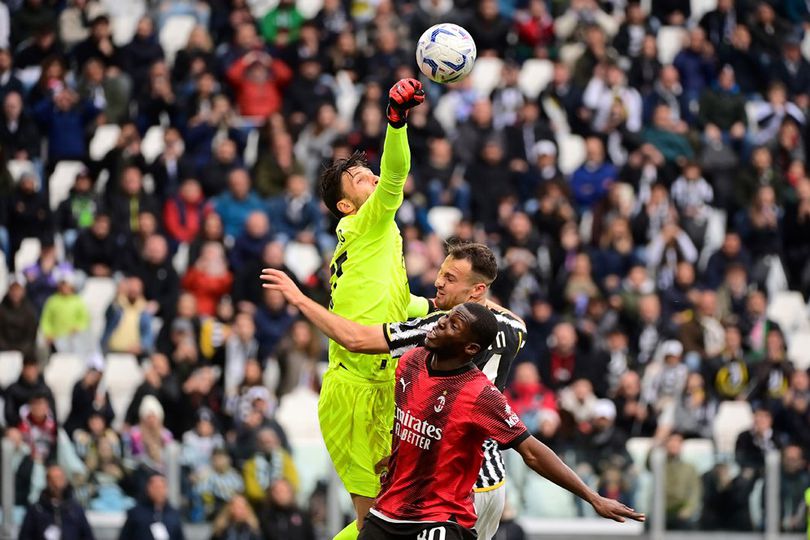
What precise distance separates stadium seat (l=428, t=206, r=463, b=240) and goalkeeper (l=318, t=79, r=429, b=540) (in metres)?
10.9

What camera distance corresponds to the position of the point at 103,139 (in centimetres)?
2250

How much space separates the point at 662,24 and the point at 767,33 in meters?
1.51

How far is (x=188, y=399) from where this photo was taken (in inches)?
720

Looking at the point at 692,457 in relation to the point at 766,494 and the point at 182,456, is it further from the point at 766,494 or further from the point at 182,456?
the point at 182,456

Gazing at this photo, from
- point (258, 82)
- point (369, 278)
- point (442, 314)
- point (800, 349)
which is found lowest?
point (800, 349)

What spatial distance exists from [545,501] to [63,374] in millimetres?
5852

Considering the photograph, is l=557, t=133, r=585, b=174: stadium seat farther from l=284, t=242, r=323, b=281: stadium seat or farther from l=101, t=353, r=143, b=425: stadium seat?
l=101, t=353, r=143, b=425: stadium seat

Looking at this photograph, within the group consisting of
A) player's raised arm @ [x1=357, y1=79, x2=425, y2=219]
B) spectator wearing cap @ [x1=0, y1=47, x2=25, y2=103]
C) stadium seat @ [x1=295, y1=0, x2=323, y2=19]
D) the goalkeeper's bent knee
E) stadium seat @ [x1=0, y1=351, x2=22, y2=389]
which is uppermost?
player's raised arm @ [x1=357, y1=79, x2=425, y2=219]

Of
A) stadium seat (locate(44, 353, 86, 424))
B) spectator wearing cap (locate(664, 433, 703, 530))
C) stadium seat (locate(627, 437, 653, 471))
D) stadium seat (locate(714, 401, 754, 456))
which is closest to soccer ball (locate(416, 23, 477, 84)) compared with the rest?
stadium seat (locate(627, 437, 653, 471))

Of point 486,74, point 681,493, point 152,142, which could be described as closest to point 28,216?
point 152,142

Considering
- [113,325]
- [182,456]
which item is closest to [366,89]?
[113,325]

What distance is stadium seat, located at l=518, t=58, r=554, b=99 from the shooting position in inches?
945

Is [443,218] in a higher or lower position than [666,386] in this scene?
higher

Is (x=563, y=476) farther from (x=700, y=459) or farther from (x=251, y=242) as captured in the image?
(x=251, y=242)
